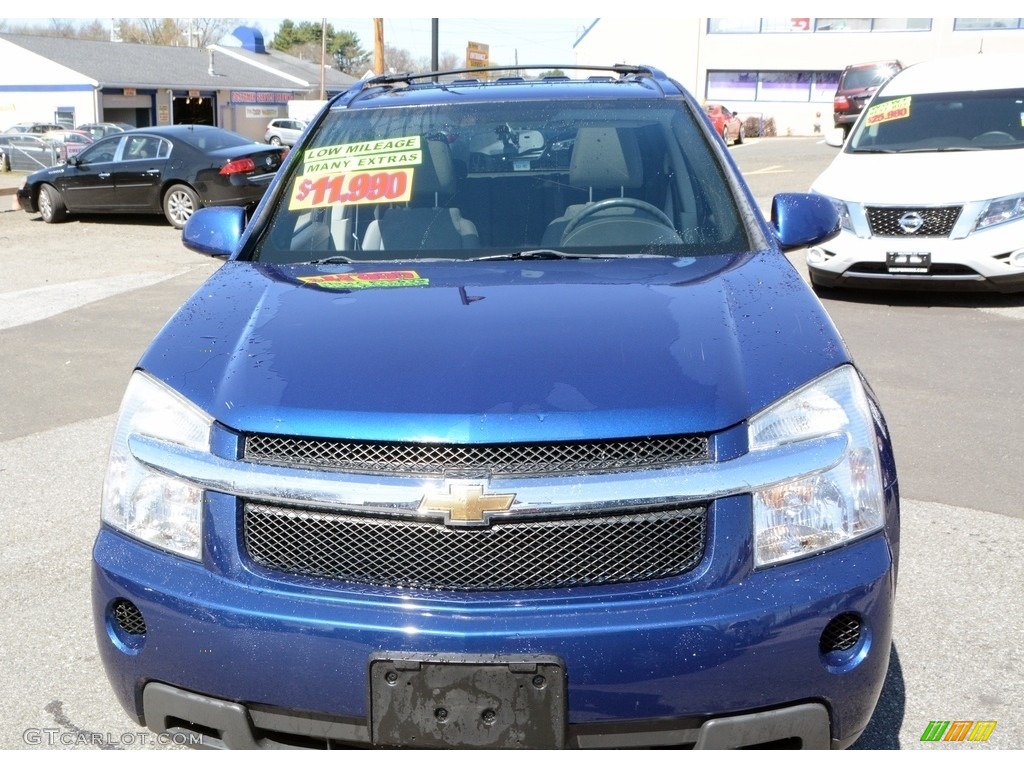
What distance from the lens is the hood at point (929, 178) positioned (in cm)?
891

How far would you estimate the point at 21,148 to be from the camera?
1455 inches

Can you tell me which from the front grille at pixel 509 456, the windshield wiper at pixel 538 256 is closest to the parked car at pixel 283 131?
the windshield wiper at pixel 538 256

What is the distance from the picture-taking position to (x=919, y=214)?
29.3ft

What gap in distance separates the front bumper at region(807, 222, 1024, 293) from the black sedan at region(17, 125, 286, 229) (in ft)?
33.1

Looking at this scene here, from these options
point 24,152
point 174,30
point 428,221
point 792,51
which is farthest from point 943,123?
point 174,30


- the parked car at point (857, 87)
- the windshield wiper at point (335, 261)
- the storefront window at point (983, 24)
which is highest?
the storefront window at point (983, 24)

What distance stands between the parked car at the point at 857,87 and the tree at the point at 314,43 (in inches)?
2790

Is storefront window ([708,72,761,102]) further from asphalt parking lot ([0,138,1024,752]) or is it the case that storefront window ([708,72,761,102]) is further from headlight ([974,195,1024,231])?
headlight ([974,195,1024,231])

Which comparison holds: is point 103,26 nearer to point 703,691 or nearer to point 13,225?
point 13,225

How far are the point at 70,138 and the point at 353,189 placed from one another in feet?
120

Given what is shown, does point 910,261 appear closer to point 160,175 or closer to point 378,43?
point 160,175

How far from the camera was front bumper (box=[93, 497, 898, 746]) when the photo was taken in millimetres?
2193

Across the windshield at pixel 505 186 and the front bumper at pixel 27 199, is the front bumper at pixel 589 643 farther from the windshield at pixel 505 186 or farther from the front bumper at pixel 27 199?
the front bumper at pixel 27 199

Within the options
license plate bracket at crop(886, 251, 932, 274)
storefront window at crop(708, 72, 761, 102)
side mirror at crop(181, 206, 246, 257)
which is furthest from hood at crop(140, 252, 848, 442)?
storefront window at crop(708, 72, 761, 102)
